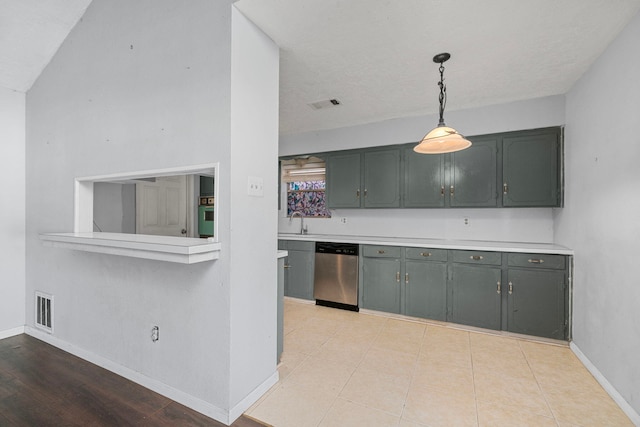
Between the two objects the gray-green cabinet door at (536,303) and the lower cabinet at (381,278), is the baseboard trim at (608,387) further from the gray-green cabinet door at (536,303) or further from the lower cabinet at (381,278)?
the lower cabinet at (381,278)

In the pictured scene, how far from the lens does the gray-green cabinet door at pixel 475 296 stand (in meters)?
2.95

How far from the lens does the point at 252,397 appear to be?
184 centimetres

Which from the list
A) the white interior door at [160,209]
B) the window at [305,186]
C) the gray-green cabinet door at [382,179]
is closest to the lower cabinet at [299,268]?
the window at [305,186]

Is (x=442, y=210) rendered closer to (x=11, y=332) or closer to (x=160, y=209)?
(x=160, y=209)

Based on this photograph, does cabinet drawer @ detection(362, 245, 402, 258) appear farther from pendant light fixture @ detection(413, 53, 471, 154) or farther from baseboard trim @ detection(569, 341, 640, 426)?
baseboard trim @ detection(569, 341, 640, 426)

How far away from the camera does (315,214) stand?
4629 millimetres

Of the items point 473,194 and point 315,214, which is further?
point 315,214

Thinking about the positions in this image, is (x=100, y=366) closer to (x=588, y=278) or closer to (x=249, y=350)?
(x=249, y=350)

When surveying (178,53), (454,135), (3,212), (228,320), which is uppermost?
(178,53)

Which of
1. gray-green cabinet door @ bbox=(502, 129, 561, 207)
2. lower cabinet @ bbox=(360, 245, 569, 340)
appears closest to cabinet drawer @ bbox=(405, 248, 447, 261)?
lower cabinet @ bbox=(360, 245, 569, 340)

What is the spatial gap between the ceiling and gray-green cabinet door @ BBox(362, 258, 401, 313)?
1973 mm

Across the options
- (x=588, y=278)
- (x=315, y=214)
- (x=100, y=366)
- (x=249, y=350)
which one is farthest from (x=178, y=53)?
(x=588, y=278)

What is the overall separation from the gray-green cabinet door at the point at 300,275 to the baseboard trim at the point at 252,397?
1.89m

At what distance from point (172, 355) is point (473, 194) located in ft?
11.2
